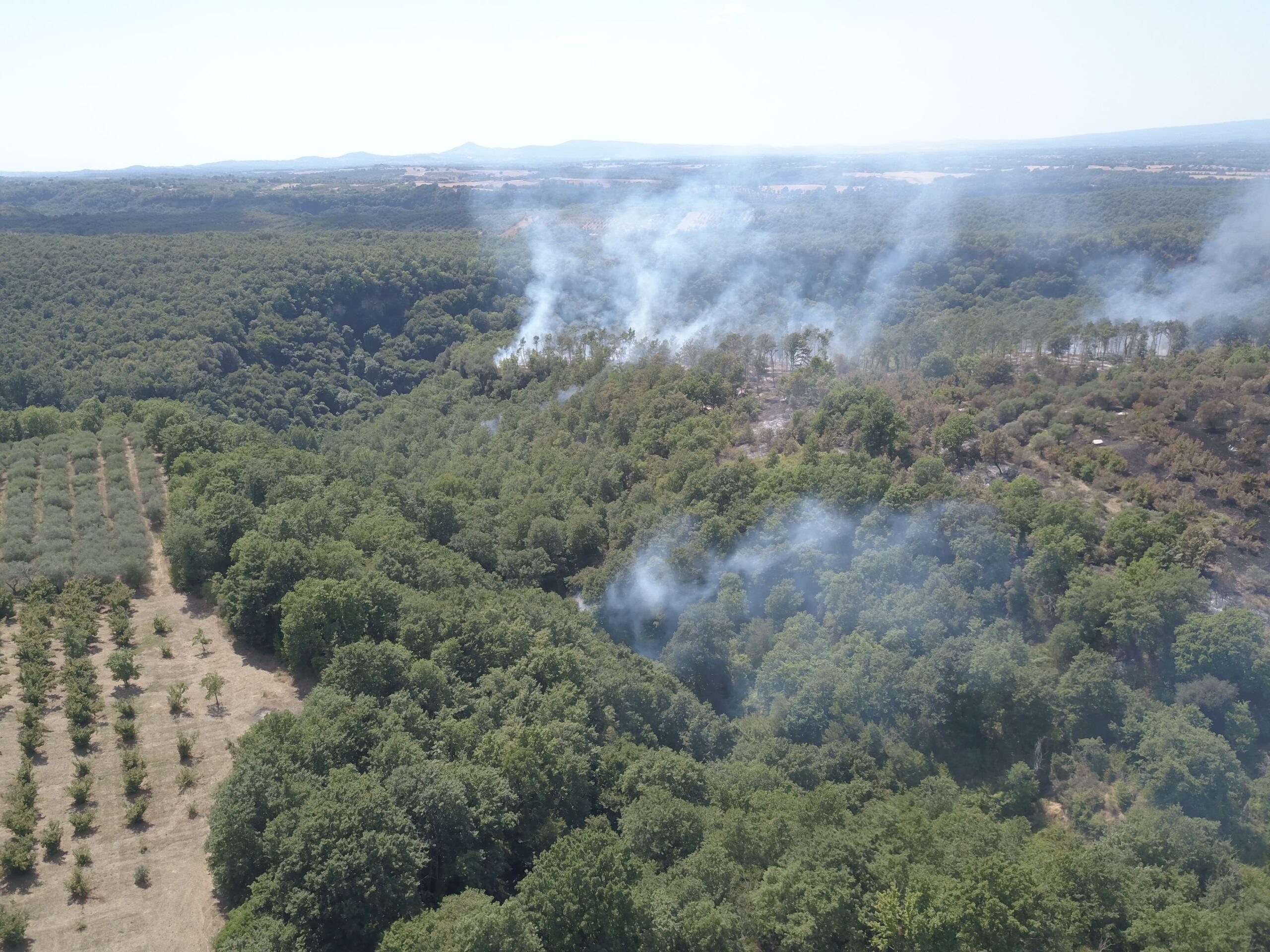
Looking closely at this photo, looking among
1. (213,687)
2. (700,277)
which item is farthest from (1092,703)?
(700,277)

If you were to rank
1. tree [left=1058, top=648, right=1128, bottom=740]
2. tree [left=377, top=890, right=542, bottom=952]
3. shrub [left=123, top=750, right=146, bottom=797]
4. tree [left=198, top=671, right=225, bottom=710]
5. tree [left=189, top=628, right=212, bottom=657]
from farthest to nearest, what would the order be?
tree [left=189, top=628, right=212, bottom=657] → tree [left=1058, top=648, right=1128, bottom=740] → tree [left=198, top=671, right=225, bottom=710] → shrub [left=123, top=750, right=146, bottom=797] → tree [left=377, top=890, right=542, bottom=952]

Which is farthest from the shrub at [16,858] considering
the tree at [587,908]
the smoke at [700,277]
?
the smoke at [700,277]

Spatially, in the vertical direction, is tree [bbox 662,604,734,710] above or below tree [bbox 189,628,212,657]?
below

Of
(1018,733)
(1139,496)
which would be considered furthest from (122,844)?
(1139,496)

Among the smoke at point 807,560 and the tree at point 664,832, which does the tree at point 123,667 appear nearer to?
the tree at point 664,832

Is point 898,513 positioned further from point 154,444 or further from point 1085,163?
point 1085,163

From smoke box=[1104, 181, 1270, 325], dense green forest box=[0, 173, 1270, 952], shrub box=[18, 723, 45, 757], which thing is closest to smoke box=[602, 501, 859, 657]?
dense green forest box=[0, 173, 1270, 952]

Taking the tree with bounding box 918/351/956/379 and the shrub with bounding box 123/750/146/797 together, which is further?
the tree with bounding box 918/351/956/379

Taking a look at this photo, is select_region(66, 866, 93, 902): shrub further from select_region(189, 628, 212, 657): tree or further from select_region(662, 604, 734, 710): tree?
select_region(662, 604, 734, 710): tree
